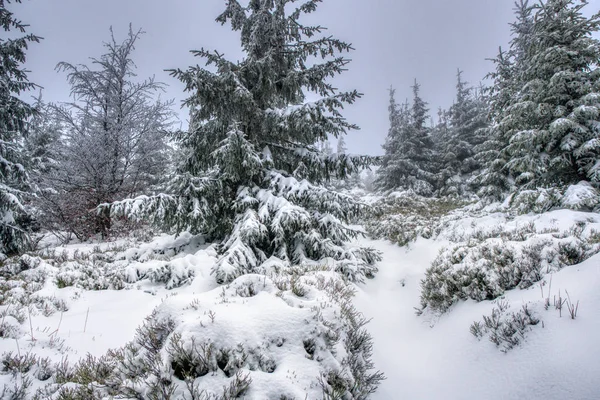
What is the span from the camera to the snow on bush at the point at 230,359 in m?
2.18

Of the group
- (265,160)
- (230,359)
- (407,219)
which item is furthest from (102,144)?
(407,219)

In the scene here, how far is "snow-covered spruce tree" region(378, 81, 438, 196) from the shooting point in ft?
78.9

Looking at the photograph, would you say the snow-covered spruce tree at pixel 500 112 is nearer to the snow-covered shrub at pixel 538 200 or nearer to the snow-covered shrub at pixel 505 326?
the snow-covered shrub at pixel 538 200

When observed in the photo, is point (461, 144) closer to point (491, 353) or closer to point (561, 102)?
point (561, 102)

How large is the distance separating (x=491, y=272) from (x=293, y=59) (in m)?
7.68

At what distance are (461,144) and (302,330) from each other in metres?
26.1

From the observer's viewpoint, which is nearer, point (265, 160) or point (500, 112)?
point (265, 160)

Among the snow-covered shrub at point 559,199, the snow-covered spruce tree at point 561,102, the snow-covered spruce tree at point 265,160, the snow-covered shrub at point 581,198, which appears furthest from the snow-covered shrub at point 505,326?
the snow-covered spruce tree at point 561,102

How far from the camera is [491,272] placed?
4730 millimetres

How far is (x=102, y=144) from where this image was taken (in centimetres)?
1134

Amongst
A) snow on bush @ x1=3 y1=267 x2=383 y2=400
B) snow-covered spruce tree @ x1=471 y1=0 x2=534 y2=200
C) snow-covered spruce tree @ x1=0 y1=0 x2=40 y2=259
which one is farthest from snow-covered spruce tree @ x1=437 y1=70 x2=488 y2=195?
snow-covered spruce tree @ x1=0 y1=0 x2=40 y2=259

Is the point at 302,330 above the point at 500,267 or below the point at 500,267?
below

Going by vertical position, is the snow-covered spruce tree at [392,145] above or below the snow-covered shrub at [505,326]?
above

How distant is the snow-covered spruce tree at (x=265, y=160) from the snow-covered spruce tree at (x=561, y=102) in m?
7.06
